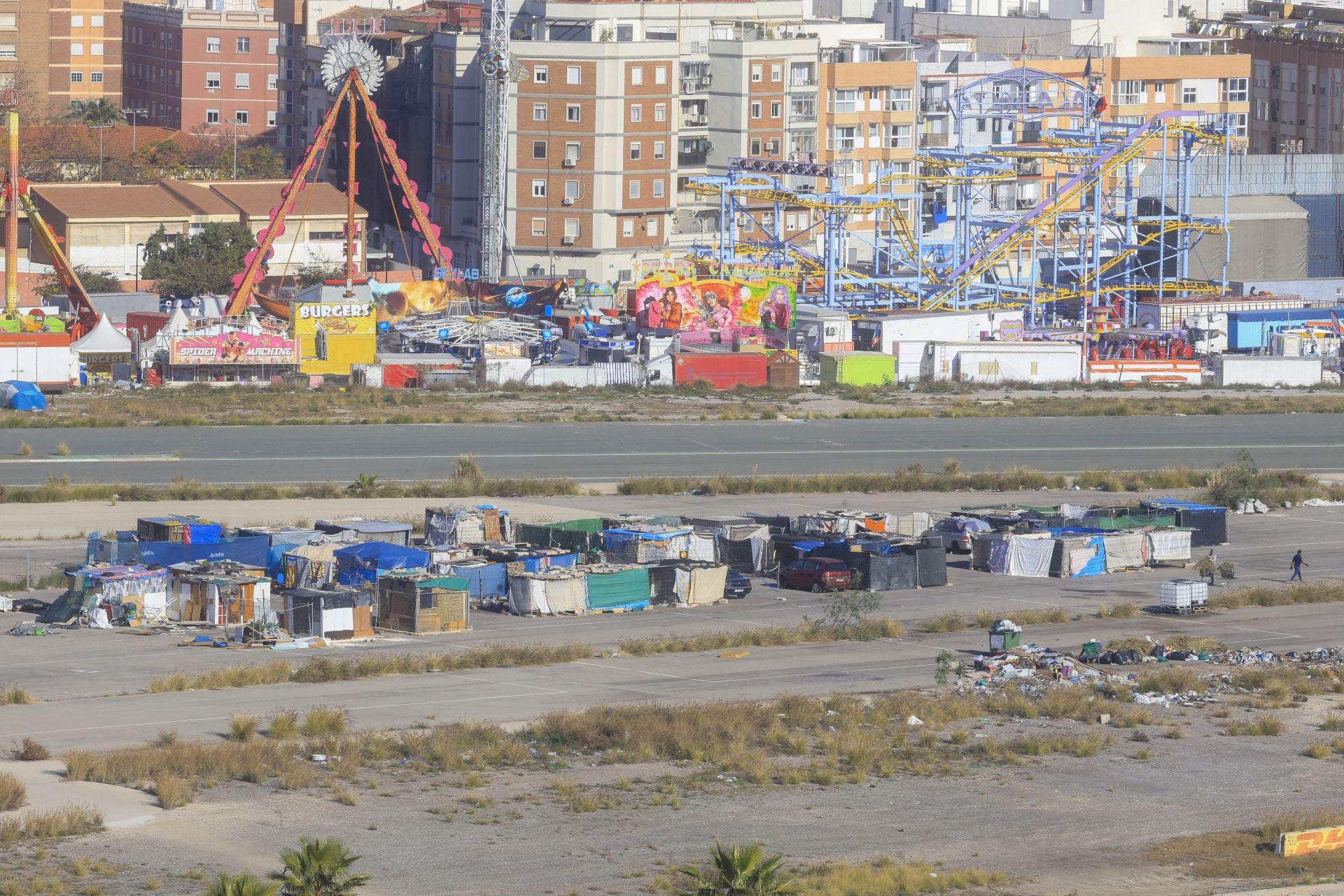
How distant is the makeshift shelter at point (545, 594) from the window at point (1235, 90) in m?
107

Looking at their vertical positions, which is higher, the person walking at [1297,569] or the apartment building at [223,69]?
the apartment building at [223,69]

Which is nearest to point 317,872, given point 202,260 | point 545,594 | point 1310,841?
point 1310,841

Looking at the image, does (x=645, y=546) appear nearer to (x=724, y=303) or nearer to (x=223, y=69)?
(x=724, y=303)

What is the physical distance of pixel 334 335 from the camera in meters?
85.6

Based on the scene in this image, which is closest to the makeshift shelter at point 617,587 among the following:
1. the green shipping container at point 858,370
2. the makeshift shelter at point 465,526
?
the makeshift shelter at point 465,526

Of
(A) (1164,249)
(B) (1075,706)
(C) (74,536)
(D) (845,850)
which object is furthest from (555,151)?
(D) (845,850)

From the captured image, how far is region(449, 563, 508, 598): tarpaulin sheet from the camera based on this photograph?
45.5 metres

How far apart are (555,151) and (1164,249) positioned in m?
34.1

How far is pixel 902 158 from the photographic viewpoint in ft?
431

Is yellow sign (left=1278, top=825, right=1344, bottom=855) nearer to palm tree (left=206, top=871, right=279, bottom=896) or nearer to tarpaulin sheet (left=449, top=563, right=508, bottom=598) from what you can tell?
palm tree (left=206, top=871, right=279, bottom=896)

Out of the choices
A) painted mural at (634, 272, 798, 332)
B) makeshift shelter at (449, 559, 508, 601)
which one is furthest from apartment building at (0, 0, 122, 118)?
makeshift shelter at (449, 559, 508, 601)

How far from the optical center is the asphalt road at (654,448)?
6388 centimetres

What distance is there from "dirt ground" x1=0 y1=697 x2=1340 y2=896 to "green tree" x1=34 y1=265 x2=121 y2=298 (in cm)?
7951

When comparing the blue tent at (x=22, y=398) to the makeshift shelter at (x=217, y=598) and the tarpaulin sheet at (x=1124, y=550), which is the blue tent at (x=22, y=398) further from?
the tarpaulin sheet at (x=1124, y=550)
